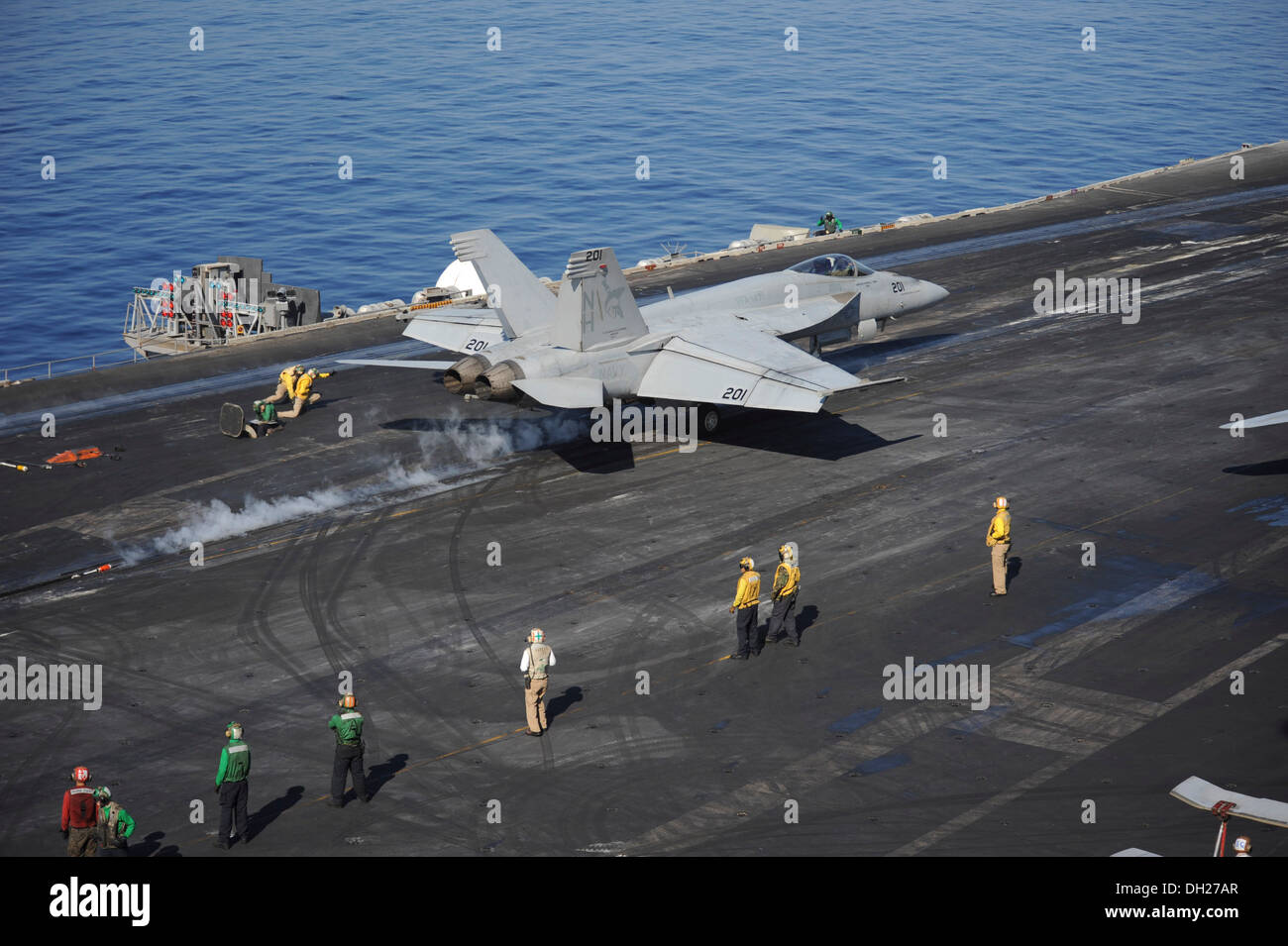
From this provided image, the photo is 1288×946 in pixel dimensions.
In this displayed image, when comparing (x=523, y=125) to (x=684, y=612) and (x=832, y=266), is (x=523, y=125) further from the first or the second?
(x=684, y=612)

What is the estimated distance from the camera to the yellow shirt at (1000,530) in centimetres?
2553

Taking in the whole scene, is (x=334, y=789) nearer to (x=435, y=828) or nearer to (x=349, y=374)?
(x=435, y=828)

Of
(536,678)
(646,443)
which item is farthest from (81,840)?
(646,443)

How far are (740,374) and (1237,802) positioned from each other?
20.4 m

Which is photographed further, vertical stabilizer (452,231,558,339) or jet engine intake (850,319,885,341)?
jet engine intake (850,319,885,341)

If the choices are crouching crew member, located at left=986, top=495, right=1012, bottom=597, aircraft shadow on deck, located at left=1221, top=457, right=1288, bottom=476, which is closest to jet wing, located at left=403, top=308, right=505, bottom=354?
crouching crew member, located at left=986, top=495, right=1012, bottom=597

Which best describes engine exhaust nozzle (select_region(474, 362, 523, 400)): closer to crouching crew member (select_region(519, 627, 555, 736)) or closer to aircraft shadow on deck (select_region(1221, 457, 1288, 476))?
crouching crew member (select_region(519, 627, 555, 736))

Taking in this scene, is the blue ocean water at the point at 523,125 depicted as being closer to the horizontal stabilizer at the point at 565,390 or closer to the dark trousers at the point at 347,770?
the horizontal stabilizer at the point at 565,390

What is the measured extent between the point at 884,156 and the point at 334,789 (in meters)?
95.6

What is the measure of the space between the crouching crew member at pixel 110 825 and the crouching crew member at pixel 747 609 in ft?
34.6

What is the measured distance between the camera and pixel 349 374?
138ft

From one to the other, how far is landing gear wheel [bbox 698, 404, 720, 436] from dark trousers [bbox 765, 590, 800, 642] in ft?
40.0

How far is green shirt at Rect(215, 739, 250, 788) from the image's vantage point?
18.4m

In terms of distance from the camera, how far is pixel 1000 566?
25.9 meters
